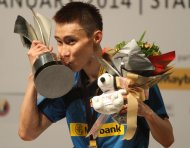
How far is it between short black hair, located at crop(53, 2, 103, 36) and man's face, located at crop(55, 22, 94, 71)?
21mm

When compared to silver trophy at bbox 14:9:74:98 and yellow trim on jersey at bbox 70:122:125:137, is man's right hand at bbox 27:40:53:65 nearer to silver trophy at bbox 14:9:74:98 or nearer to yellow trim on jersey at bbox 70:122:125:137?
silver trophy at bbox 14:9:74:98

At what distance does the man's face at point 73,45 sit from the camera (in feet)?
5.16

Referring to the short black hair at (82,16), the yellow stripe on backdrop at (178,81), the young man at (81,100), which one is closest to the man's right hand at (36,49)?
the young man at (81,100)

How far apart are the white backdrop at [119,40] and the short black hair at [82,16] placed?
536mm

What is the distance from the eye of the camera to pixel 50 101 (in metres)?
1.77

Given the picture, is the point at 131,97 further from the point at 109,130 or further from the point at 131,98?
the point at 109,130

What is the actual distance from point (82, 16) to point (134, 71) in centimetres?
38

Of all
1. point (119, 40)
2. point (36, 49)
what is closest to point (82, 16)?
point (36, 49)

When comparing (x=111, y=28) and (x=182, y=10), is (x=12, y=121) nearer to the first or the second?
(x=111, y=28)

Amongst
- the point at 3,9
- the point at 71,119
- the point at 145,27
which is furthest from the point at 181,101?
the point at 3,9

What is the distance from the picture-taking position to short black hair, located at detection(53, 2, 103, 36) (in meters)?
1.64

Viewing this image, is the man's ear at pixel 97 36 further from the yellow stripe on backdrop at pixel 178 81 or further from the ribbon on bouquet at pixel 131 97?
the yellow stripe on backdrop at pixel 178 81

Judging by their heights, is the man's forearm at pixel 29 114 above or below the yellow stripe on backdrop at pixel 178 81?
above

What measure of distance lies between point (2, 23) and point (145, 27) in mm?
608
